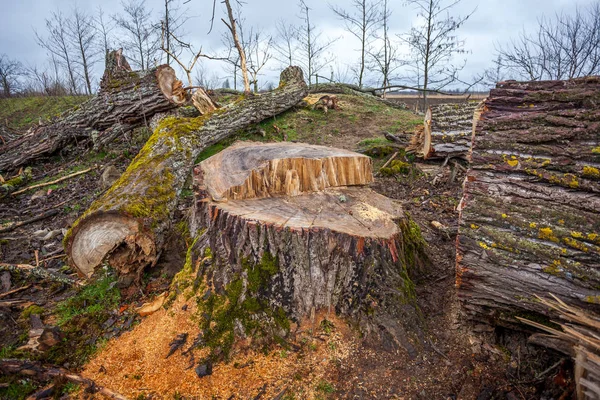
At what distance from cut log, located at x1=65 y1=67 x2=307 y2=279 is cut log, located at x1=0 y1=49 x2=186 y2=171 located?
1.95m

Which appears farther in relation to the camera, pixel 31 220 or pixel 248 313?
pixel 31 220

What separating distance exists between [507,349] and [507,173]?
3.86ft

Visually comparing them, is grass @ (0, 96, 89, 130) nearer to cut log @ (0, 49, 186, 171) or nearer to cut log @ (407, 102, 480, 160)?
cut log @ (0, 49, 186, 171)

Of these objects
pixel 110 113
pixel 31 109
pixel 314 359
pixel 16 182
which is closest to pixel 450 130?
pixel 314 359

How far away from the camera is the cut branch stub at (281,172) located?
2.63 meters

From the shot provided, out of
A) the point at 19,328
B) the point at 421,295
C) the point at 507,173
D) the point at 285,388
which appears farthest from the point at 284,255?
the point at 19,328

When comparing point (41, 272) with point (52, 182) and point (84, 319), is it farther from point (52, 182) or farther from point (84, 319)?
point (52, 182)

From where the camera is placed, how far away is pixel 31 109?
49.0 ft

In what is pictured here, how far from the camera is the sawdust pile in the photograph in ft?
6.53

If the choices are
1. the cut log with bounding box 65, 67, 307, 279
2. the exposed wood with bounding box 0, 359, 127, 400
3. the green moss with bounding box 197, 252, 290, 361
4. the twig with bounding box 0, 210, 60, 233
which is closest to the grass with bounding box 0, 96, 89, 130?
the twig with bounding box 0, 210, 60, 233

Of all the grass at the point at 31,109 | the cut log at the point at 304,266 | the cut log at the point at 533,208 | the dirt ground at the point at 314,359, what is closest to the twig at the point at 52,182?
the dirt ground at the point at 314,359

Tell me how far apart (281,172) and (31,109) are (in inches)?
705

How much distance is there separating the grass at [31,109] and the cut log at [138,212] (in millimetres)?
11887

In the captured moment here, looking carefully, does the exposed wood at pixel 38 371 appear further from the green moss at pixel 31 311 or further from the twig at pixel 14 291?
the twig at pixel 14 291
